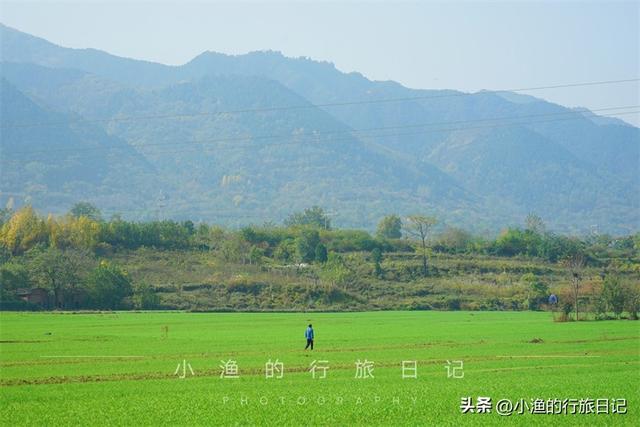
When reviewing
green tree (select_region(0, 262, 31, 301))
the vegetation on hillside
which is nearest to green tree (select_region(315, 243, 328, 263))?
the vegetation on hillside

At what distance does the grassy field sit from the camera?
75.3 feet

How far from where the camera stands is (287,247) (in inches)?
4862

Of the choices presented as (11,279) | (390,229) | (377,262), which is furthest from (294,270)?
(390,229)

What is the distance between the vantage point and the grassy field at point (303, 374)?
22938 millimetres

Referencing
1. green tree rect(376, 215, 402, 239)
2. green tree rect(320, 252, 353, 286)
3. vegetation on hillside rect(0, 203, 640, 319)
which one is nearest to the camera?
vegetation on hillside rect(0, 203, 640, 319)

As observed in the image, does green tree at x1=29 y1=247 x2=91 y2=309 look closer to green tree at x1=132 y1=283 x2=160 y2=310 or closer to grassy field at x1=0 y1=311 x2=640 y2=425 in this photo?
green tree at x1=132 y1=283 x2=160 y2=310

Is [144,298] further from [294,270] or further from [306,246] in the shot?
[306,246]

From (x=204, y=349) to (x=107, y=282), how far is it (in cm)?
4653

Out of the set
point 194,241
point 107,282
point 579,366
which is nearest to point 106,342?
point 579,366

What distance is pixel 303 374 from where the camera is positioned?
31828 mm

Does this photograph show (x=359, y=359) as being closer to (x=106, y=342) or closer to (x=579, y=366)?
(x=579, y=366)

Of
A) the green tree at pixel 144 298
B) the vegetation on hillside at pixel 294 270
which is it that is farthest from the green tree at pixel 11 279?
the green tree at pixel 144 298

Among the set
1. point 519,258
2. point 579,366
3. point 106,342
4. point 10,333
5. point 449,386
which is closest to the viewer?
point 449,386

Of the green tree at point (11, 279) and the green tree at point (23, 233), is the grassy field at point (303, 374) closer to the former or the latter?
the green tree at point (11, 279)
